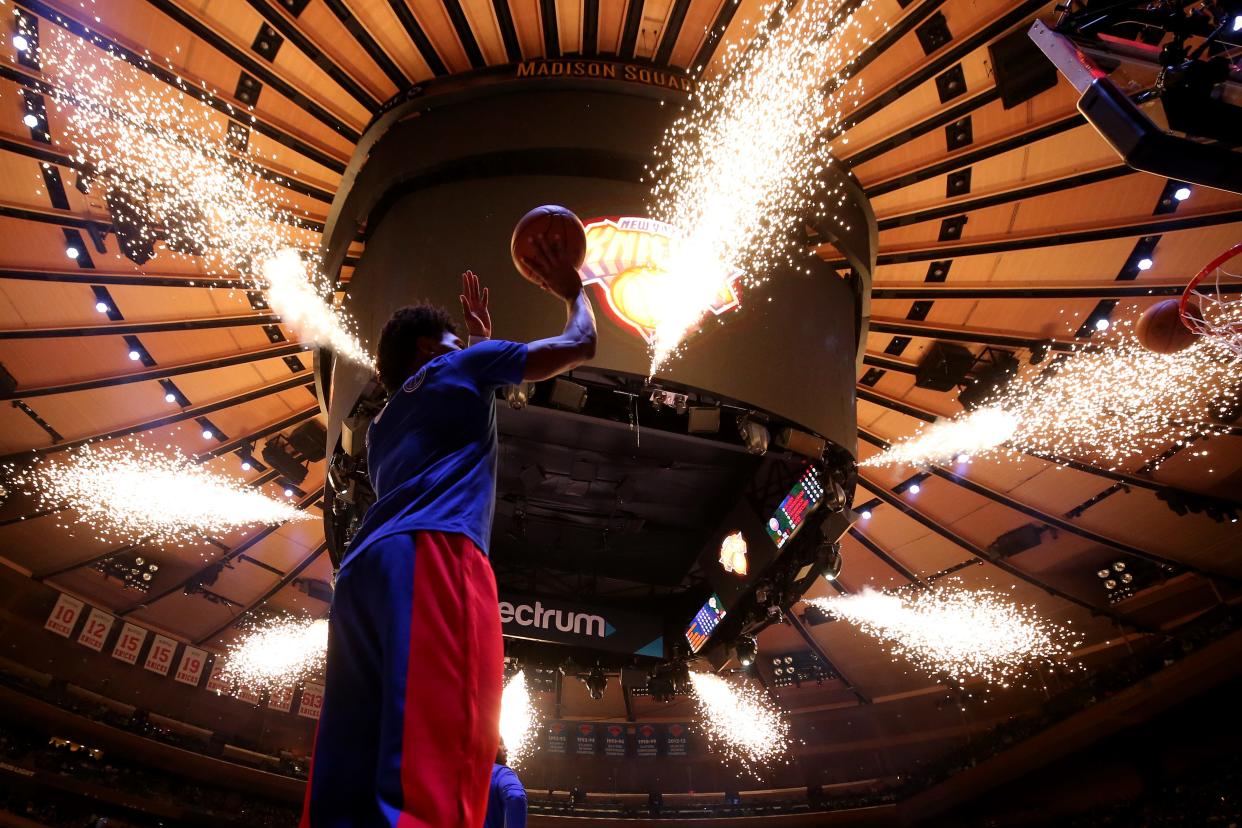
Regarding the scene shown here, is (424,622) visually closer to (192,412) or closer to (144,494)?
(192,412)

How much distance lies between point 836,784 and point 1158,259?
18331 millimetres

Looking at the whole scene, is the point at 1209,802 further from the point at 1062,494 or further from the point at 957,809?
the point at 1062,494

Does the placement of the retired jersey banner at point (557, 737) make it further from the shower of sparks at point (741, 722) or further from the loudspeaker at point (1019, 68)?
the loudspeaker at point (1019, 68)

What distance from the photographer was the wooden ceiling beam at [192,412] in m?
10.8

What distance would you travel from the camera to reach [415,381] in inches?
79.4

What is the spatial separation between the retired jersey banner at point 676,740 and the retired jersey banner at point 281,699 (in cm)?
1182

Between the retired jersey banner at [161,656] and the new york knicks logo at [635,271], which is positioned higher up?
the retired jersey banner at [161,656]

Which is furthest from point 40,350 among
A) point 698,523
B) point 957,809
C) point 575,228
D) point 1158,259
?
point 957,809

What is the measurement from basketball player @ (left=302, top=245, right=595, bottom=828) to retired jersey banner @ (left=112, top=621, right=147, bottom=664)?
68.8 ft

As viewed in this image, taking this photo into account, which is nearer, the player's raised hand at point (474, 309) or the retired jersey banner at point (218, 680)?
the player's raised hand at point (474, 309)

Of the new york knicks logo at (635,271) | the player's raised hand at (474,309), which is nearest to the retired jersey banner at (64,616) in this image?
the new york knicks logo at (635,271)

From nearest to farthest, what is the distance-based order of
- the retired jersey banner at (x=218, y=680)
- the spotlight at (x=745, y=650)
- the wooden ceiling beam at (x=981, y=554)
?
the spotlight at (x=745, y=650), the wooden ceiling beam at (x=981, y=554), the retired jersey banner at (x=218, y=680)

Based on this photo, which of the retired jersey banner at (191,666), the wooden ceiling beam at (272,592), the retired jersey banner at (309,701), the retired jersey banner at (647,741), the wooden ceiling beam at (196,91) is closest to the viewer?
the wooden ceiling beam at (196,91)

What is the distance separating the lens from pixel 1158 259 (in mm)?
8281
